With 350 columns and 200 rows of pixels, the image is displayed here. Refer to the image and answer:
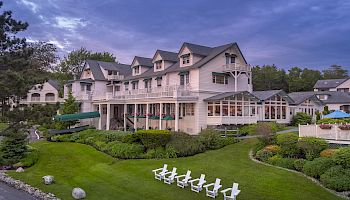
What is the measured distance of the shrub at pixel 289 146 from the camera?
17859 millimetres

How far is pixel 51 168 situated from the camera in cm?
2011

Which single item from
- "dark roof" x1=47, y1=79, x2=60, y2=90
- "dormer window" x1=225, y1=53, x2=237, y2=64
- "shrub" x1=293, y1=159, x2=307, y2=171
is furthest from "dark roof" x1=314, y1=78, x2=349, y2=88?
"shrub" x1=293, y1=159, x2=307, y2=171

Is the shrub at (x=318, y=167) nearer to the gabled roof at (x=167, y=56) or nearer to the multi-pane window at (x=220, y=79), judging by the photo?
the multi-pane window at (x=220, y=79)

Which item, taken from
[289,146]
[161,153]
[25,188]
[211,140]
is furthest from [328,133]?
[25,188]

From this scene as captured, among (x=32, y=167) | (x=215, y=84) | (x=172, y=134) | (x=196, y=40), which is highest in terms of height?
(x=196, y=40)

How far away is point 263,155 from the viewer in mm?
18609

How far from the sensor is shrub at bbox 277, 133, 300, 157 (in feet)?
58.6

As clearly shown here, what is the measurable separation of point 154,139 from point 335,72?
325ft

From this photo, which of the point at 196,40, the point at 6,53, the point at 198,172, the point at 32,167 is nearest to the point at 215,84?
the point at 196,40

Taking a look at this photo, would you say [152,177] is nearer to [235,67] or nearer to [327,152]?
[327,152]

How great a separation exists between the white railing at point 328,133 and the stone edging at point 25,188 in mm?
14735

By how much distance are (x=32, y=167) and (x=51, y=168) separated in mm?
1754

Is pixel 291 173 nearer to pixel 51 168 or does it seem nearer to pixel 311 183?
pixel 311 183

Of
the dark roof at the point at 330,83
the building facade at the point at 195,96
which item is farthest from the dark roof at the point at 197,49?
the dark roof at the point at 330,83
